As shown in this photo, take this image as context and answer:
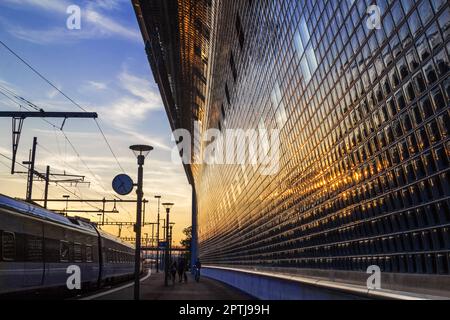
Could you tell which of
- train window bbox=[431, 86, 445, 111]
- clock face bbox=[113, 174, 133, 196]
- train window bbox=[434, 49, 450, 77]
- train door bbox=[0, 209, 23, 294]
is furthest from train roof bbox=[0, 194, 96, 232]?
train window bbox=[434, 49, 450, 77]

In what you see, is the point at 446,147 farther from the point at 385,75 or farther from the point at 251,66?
the point at 251,66

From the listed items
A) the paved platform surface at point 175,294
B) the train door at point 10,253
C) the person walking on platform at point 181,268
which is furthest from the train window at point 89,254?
the person walking on platform at point 181,268

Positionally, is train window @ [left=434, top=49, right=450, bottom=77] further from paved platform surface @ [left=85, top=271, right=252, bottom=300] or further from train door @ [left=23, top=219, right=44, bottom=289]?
paved platform surface @ [left=85, top=271, right=252, bottom=300]

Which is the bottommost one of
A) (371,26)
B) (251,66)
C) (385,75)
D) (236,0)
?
(385,75)

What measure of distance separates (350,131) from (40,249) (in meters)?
9.48

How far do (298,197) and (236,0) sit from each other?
9.65 metres

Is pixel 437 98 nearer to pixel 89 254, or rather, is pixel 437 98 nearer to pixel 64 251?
pixel 64 251

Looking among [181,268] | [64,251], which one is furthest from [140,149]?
[181,268]

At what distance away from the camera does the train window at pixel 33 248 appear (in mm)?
Result: 13633

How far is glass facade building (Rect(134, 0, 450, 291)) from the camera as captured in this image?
6023mm

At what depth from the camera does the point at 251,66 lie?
20.0m

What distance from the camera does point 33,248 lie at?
14.1m

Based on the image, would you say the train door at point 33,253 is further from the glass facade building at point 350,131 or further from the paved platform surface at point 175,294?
the glass facade building at point 350,131
